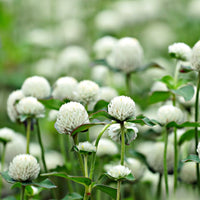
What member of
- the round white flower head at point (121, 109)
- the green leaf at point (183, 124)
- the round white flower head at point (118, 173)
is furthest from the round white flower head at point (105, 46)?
the round white flower head at point (118, 173)

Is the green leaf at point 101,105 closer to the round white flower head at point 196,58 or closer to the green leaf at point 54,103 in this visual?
the green leaf at point 54,103

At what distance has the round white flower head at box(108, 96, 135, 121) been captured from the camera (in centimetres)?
116

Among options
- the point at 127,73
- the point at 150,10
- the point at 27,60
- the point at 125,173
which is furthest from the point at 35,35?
the point at 125,173

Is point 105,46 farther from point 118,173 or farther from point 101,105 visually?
point 118,173

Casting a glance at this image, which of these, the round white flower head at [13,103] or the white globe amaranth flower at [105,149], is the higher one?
the round white flower head at [13,103]

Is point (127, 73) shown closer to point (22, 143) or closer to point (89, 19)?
point (22, 143)

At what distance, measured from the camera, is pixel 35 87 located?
1.56 meters

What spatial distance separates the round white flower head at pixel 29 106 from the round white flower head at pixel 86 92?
133 millimetres

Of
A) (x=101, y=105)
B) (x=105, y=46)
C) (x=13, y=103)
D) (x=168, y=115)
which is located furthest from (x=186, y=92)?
(x=105, y=46)

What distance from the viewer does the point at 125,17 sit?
146 inches

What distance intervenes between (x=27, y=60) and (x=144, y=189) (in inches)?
80.2

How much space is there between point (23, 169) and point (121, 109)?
0.31 meters

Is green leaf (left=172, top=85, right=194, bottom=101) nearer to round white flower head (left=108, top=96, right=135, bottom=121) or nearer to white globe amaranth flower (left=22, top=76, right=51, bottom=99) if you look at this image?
round white flower head (left=108, top=96, right=135, bottom=121)

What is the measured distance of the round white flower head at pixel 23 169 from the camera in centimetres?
122
